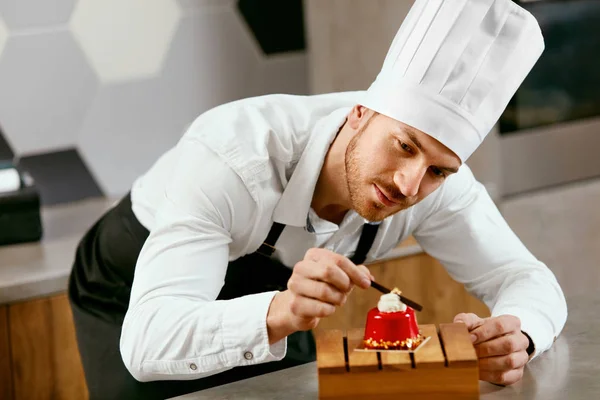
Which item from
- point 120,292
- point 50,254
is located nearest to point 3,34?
point 50,254

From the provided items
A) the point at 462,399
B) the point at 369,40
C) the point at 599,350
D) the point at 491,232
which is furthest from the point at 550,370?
the point at 369,40

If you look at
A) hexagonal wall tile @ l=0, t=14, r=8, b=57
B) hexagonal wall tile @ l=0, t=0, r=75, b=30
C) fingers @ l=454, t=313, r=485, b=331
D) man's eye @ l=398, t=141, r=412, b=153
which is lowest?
hexagonal wall tile @ l=0, t=14, r=8, b=57

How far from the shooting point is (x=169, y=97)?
295 centimetres

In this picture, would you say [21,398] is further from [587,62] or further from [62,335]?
[587,62]

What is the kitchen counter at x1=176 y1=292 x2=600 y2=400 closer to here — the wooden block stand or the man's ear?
the wooden block stand

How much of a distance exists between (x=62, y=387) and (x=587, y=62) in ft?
6.36

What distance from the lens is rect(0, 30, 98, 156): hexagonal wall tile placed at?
2.69 meters

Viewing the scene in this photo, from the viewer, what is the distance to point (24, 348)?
7.53ft

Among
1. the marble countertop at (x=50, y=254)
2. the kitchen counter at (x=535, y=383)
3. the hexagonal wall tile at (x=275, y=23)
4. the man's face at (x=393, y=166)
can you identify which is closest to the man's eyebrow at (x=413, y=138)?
the man's face at (x=393, y=166)

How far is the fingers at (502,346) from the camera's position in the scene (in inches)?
54.1

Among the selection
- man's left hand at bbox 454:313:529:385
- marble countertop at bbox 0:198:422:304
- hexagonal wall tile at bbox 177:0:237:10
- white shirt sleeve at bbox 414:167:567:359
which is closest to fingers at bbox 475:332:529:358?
man's left hand at bbox 454:313:529:385

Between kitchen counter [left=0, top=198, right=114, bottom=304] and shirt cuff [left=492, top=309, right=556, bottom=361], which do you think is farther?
kitchen counter [left=0, top=198, right=114, bottom=304]

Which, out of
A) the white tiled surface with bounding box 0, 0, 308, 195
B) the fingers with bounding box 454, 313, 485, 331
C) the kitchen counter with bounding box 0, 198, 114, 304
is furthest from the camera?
the white tiled surface with bounding box 0, 0, 308, 195

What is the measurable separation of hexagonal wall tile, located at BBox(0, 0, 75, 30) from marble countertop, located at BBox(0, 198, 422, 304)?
540mm
